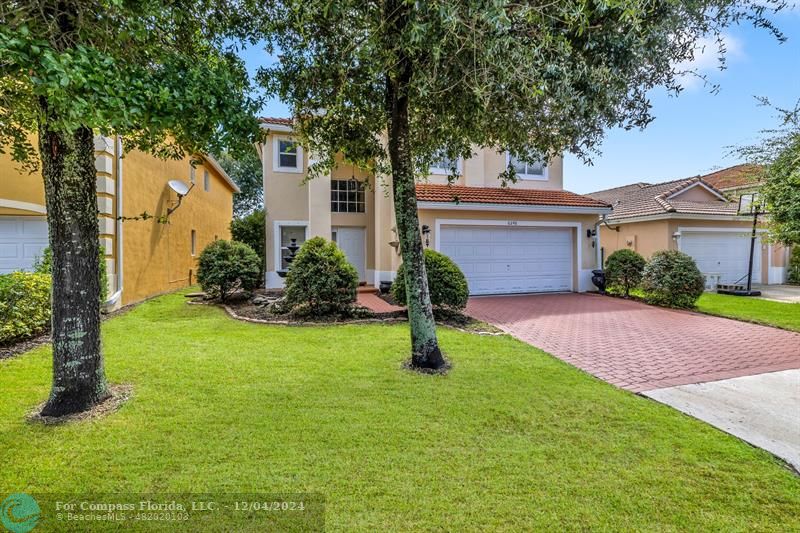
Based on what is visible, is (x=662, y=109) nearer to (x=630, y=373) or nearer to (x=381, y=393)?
(x=630, y=373)

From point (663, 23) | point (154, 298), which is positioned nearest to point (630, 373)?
point (663, 23)

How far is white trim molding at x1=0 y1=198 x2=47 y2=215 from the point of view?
28.0 ft

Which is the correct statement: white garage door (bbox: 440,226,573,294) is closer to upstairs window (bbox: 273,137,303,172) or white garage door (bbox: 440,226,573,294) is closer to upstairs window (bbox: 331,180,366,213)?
upstairs window (bbox: 331,180,366,213)

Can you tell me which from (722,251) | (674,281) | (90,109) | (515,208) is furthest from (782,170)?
(90,109)

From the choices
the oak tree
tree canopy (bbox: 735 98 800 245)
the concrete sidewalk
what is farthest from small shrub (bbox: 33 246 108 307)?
tree canopy (bbox: 735 98 800 245)

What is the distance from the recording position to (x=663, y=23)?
5.13 metres

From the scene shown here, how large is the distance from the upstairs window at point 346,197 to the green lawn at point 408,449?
1044 centimetres

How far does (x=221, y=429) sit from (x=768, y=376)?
746 centimetres

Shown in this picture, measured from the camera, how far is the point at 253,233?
14555mm

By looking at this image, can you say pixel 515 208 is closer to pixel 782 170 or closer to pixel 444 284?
pixel 444 284

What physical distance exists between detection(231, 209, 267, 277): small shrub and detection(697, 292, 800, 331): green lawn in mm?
14415

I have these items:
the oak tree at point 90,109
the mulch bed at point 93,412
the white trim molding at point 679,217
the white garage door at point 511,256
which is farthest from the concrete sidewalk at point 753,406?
the white trim molding at point 679,217

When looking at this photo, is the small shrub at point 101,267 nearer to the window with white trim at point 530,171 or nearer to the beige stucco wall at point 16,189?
the beige stucco wall at point 16,189

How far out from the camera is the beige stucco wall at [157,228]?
1059 cm
